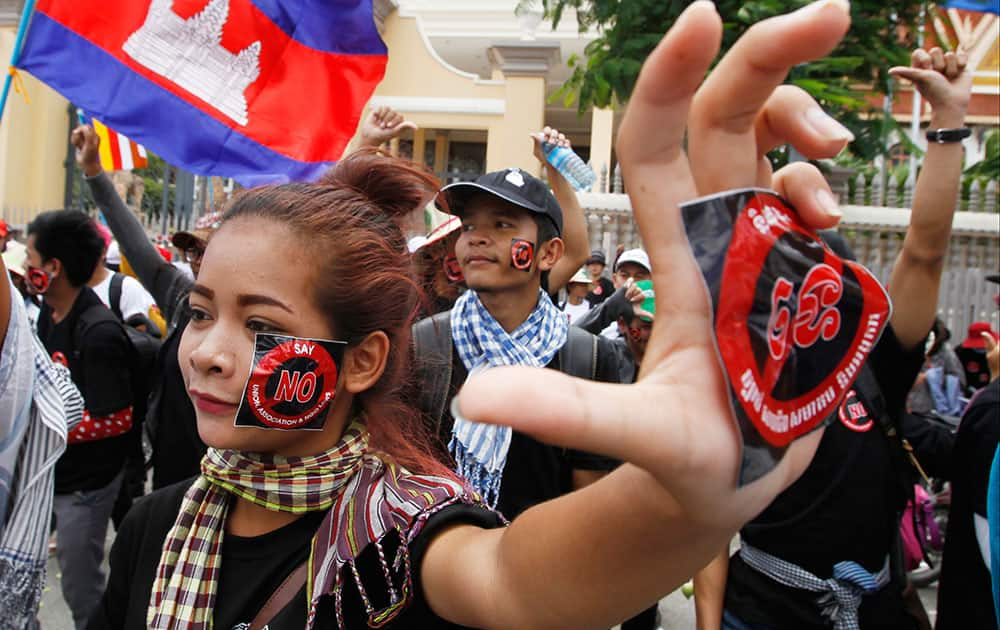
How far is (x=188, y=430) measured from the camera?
11.1 feet

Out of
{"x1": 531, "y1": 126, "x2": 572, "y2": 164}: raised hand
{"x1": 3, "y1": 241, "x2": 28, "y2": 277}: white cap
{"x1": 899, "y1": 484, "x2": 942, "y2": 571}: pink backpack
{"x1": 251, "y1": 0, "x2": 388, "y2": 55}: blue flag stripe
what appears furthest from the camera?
{"x1": 3, "y1": 241, "x2": 28, "y2": 277}: white cap

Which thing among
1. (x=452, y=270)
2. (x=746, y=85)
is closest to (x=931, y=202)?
(x=746, y=85)

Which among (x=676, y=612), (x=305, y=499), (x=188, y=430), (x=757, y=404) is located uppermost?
(x=757, y=404)

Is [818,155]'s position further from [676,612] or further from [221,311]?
[676,612]

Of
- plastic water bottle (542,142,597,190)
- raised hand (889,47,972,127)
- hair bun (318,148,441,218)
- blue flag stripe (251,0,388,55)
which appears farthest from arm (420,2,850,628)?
blue flag stripe (251,0,388,55)

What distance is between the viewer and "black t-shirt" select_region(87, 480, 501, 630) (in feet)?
4.23

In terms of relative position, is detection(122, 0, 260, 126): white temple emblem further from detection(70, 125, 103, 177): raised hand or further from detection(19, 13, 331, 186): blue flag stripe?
detection(70, 125, 103, 177): raised hand

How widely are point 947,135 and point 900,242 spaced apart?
911 centimetres

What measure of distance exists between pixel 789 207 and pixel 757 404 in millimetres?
235

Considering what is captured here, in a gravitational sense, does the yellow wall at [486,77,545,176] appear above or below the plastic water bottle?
above

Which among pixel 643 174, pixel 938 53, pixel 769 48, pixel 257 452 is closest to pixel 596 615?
pixel 643 174

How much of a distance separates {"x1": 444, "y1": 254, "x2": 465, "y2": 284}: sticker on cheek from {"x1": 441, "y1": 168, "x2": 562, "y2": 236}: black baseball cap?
3.13 ft

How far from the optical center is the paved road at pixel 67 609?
166 inches

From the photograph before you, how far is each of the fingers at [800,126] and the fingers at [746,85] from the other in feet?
0.11
